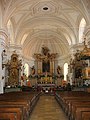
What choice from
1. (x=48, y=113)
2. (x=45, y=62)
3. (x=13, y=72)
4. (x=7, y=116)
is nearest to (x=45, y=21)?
(x=13, y=72)

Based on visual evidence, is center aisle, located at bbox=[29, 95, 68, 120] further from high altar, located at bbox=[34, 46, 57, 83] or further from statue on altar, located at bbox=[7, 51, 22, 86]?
high altar, located at bbox=[34, 46, 57, 83]

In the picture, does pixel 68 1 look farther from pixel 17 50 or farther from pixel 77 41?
pixel 17 50

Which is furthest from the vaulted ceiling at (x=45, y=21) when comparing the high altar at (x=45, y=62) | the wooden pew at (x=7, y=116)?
the wooden pew at (x=7, y=116)

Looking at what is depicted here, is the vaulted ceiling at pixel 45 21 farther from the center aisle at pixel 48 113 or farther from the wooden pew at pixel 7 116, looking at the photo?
the wooden pew at pixel 7 116

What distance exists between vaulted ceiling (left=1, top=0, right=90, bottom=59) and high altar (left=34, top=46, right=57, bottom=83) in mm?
888

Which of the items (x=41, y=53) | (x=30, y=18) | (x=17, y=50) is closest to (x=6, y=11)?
(x=30, y=18)

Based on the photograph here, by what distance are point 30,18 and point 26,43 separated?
7.09 meters

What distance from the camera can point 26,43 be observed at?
28.9 m

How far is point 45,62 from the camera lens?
102 feet

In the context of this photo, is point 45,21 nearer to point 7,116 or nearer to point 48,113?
point 48,113

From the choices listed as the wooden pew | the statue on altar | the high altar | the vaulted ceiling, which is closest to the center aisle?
the wooden pew

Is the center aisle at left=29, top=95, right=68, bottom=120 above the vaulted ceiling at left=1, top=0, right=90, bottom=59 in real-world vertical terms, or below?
below

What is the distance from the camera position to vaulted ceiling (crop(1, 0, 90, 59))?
1712cm

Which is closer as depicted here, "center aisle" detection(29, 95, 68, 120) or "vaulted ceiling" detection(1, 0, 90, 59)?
"center aisle" detection(29, 95, 68, 120)
